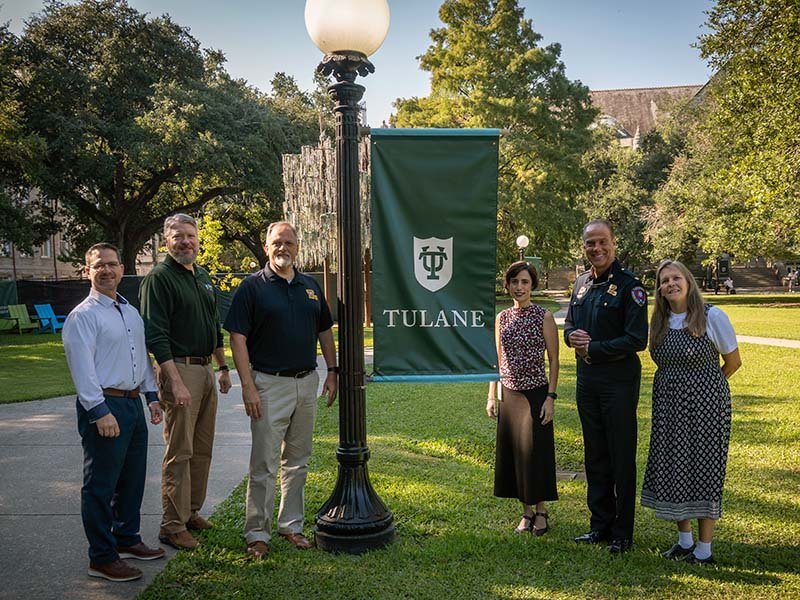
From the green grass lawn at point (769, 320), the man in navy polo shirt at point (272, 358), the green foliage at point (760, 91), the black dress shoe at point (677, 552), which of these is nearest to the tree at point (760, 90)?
the green foliage at point (760, 91)

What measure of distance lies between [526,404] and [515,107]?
31847 mm

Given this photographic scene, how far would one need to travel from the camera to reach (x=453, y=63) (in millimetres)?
37625

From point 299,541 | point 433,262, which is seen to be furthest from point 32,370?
point 433,262

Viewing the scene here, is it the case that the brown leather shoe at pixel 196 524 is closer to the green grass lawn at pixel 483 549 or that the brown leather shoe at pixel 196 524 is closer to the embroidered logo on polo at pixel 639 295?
the green grass lawn at pixel 483 549

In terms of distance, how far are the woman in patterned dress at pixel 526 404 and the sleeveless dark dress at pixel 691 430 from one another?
0.75m

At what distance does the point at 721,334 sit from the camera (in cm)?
438

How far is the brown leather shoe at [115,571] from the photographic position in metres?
4.11

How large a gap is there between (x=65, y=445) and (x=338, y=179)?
493cm

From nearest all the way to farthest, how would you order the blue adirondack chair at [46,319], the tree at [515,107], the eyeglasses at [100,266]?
the eyeglasses at [100,266] → the blue adirondack chair at [46,319] → the tree at [515,107]

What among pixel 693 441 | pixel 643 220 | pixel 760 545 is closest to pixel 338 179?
pixel 693 441

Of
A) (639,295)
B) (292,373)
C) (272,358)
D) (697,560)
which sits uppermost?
(639,295)

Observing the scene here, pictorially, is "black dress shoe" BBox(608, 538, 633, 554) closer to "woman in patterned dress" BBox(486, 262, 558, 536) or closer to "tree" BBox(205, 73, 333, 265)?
"woman in patterned dress" BBox(486, 262, 558, 536)

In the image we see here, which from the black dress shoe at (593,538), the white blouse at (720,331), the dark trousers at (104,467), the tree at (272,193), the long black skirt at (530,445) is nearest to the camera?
the dark trousers at (104,467)

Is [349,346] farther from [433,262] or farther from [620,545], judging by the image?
[620,545]
